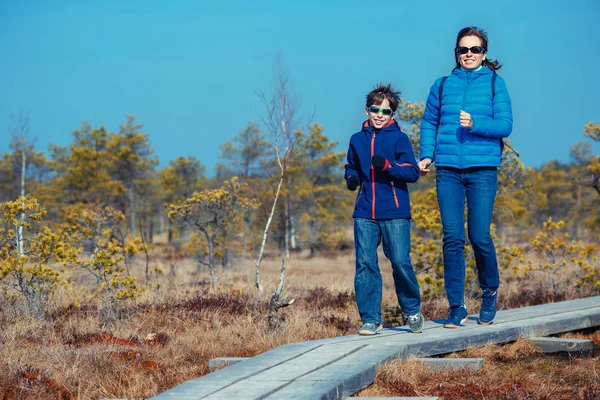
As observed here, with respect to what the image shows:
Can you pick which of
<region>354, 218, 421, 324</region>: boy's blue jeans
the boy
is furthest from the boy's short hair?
<region>354, 218, 421, 324</region>: boy's blue jeans

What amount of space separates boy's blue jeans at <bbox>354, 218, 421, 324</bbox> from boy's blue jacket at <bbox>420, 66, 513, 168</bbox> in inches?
26.6

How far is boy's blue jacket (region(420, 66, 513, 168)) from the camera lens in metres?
5.72

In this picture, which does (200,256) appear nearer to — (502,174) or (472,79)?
(502,174)

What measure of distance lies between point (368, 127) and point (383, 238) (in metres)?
0.88

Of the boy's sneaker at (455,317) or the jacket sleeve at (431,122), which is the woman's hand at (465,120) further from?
the boy's sneaker at (455,317)

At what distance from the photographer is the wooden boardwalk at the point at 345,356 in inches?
149

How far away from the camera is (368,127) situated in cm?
578

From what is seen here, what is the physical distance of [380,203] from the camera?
5562 mm

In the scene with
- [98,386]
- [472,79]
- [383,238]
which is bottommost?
[98,386]

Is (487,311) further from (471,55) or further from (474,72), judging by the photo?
(471,55)

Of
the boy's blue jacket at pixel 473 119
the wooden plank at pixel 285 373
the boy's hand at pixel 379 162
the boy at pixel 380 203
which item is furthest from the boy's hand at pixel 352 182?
the wooden plank at pixel 285 373

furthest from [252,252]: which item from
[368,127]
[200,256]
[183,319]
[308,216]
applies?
[368,127]

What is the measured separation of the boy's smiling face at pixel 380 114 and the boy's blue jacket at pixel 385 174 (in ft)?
0.15

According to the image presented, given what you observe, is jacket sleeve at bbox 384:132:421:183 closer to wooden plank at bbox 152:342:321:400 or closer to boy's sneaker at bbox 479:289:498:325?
boy's sneaker at bbox 479:289:498:325
